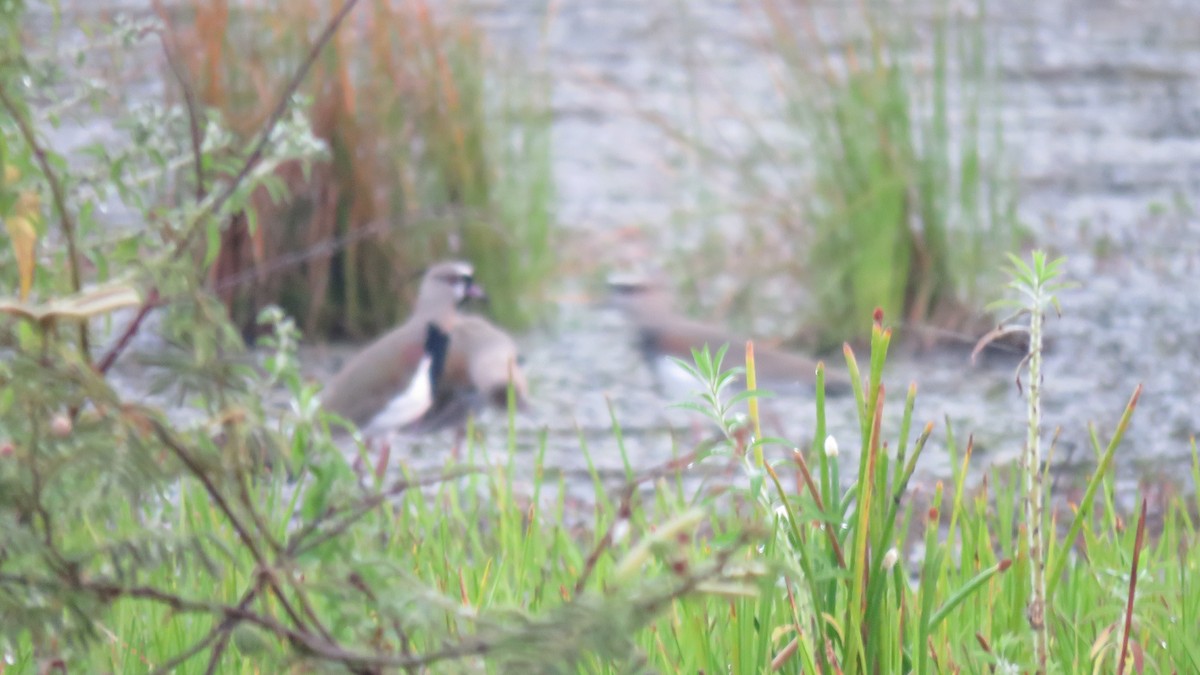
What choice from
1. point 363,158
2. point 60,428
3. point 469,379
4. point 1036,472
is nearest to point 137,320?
point 60,428

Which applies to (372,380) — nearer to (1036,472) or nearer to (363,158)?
(363,158)

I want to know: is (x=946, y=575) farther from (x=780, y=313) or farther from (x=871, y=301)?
(x=780, y=313)

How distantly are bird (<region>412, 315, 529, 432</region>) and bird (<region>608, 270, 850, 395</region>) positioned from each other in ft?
1.42

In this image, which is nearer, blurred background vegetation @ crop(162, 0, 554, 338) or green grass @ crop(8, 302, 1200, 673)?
green grass @ crop(8, 302, 1200, 673)

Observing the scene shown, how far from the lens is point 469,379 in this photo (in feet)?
14.9

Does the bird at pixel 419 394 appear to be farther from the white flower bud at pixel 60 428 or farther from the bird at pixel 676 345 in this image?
the white flower bud at pixel 60 428

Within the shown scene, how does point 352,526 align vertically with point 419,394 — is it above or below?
above

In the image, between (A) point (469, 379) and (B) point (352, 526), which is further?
(A) point (469, 379)

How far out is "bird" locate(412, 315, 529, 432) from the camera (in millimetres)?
4477

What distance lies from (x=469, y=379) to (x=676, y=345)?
61 centimetres

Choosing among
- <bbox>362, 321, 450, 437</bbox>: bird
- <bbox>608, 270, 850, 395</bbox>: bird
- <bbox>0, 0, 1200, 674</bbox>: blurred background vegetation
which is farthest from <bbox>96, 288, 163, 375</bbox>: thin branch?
<bbox>608, 270, 850, 395</bbox>: bird

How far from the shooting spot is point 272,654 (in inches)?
49.6

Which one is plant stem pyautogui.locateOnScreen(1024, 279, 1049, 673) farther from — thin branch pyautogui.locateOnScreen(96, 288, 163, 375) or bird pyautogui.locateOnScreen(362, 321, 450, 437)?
bird pyautogui.locateOnScreen(362, 321, 450, 437)

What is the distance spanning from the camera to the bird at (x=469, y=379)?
176 inches
